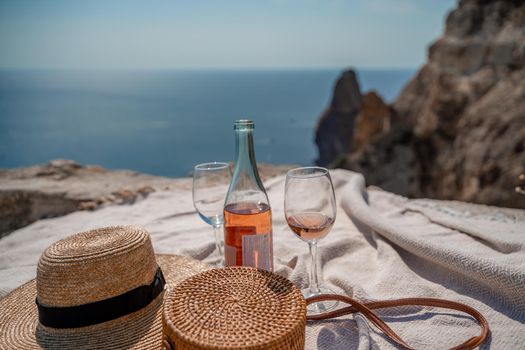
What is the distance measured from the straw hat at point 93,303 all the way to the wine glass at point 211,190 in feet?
1.34

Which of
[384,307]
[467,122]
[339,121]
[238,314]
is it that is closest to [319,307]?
[384,307]

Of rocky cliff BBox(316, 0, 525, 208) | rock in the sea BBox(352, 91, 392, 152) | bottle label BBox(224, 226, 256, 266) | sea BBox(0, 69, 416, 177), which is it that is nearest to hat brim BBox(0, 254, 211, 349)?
bottle label BBox(224, 226, 256, 266)

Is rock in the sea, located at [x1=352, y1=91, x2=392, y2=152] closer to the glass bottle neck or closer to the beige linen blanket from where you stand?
the beige linen blanket

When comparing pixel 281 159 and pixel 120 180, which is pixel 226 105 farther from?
pixel 120 180

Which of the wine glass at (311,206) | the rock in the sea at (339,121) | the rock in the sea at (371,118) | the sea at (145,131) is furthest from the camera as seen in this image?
the rock in the sea at (339,121)

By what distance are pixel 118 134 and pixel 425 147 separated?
4256 cm

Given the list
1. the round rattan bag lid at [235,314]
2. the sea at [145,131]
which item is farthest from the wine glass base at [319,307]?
the sea at [145,131]

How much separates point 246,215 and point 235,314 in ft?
1.74

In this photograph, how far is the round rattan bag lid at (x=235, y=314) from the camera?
902 millimetres

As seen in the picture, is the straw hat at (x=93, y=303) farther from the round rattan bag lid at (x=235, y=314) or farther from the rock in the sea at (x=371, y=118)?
the rock in the sea at (x=371, y=118)

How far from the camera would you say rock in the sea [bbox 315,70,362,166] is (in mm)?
43188

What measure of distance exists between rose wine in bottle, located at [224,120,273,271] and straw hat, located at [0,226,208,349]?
0.33 meters

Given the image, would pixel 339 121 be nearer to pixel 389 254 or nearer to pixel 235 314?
pixel 389 254

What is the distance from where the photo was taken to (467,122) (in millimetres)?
11000
